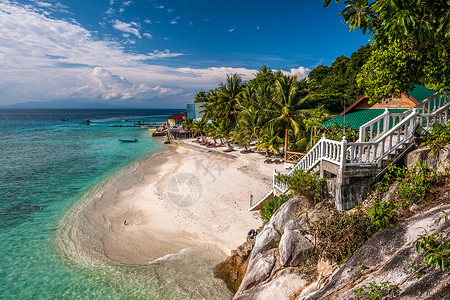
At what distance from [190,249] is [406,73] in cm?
1191

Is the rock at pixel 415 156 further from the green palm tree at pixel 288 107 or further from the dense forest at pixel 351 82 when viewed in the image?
the green palm tree at pixel 288 107

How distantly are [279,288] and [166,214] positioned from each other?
10.4 meters

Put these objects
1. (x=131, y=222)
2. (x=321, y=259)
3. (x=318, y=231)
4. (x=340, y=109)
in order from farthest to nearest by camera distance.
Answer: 1. (x=340, y=109)
2. (x=131, y=222)
3. (x=318, y=231)
4. (x=321, y=259)

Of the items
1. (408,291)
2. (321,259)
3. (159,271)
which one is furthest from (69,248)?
(408,291)

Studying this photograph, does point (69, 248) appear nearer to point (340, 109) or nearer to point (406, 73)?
point (406, 73)

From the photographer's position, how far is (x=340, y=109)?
29000mm

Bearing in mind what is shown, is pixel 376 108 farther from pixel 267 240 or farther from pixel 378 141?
pixel 267 240

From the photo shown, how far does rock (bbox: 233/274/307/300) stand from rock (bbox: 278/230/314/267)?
0.44 metres

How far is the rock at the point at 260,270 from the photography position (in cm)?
781

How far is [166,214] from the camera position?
614 inches

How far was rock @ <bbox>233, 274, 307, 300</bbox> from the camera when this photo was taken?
6559mm

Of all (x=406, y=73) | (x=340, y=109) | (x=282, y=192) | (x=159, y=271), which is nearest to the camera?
(x=406, y=73)

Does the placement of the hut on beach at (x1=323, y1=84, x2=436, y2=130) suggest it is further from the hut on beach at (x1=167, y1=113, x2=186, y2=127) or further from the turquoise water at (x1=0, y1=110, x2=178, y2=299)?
the hut on beach at (x1=167, y1=113, x2=186, y2=127)

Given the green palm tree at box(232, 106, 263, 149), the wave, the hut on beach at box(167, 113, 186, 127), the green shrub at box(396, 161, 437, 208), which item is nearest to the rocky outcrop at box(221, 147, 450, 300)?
the green shrub at box(396, 161, 437, 208)
